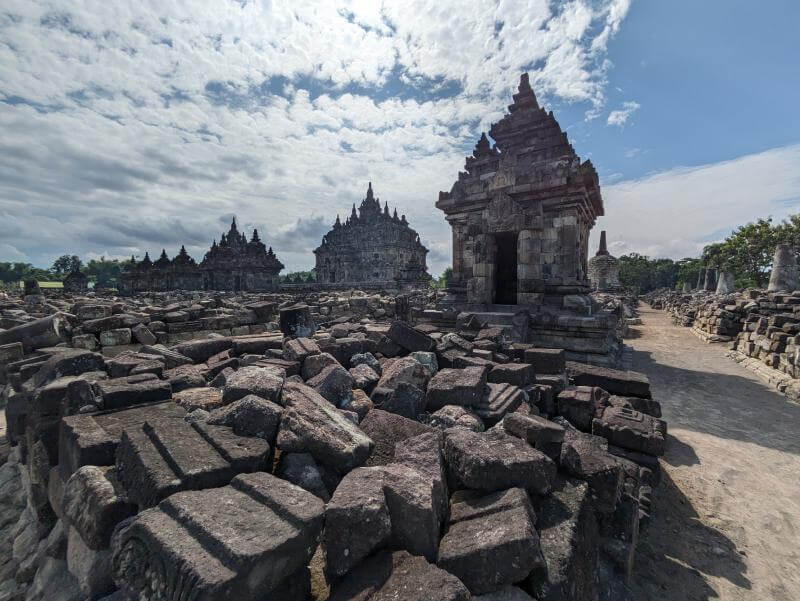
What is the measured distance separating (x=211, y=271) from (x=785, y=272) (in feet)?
112

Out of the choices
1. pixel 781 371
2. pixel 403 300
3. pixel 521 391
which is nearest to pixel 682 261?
pixel 781 371

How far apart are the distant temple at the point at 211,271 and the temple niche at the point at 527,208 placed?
2109cm

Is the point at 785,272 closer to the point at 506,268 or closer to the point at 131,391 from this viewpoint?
the point at 506,268

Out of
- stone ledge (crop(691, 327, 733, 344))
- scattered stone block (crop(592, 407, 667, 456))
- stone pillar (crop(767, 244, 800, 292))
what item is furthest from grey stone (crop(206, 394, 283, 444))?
stone pillar (crop(767, 244, 800, 292))

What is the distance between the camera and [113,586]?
1.78m

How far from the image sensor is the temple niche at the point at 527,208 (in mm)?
8234

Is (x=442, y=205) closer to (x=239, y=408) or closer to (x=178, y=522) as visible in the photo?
(x=239, y=408)

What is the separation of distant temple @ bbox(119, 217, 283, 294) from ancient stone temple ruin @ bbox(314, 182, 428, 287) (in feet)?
62.7

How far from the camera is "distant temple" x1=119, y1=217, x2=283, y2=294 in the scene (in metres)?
27.1

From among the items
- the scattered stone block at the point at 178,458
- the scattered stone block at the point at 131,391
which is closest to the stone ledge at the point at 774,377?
the scattered stone block at the point at 178,458

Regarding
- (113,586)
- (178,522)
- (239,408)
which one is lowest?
(113,586)

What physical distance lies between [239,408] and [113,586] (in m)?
1.06

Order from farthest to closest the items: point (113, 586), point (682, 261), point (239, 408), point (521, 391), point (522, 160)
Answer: point (682, 261), point (522, 160), point (521, 391), point (239, 408), point (113, 586)

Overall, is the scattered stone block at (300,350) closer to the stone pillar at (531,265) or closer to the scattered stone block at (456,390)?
the scattered stone block at (456,390)
